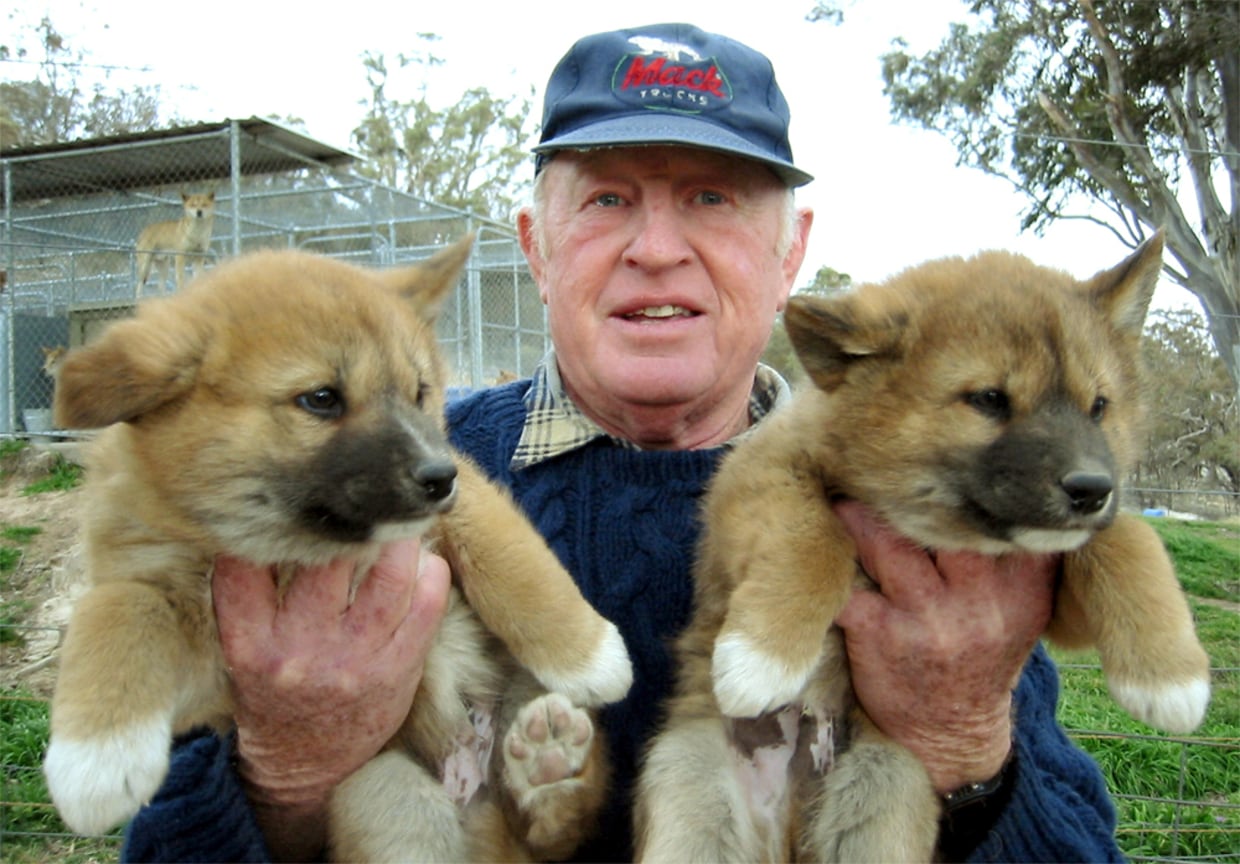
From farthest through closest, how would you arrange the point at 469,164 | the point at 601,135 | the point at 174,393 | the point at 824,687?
1. the point at 469,164
2. the point at 601,135
3. the point at 824,687
4. the point at 174,393

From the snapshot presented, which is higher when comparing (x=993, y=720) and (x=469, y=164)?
(x=469, y=164)

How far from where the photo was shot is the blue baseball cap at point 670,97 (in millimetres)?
3115

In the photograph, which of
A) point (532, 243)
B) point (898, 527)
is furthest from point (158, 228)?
point (898, 527)

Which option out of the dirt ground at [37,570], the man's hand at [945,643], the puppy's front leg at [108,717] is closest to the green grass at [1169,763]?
the man's hand at [945,643]

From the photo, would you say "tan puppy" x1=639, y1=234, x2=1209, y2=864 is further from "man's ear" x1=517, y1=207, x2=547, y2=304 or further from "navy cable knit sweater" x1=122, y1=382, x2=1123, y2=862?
"man's ear" x1=517, y1=207, x2=547, y2=304

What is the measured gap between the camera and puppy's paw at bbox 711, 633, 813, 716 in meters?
2.58

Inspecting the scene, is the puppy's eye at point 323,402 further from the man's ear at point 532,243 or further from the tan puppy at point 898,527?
the man's ear at point 532,243

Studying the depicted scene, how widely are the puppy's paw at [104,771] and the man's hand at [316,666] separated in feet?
0.98

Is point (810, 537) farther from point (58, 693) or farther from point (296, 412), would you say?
point (58, 693)

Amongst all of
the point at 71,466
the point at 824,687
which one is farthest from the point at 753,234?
the point at 71,466

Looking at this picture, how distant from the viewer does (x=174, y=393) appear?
98.5 inches

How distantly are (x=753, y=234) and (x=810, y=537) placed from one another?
3.59 feet

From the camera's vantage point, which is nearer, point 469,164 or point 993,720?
point 993,720

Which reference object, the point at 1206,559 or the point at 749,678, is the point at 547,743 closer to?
the point at 749,678
